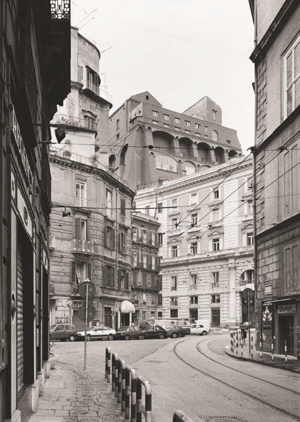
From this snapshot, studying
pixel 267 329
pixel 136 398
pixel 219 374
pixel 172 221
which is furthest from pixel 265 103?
pixel 172 221

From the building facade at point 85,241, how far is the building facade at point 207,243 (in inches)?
499

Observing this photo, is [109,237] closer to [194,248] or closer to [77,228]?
[77,228]

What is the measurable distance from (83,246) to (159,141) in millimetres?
44416

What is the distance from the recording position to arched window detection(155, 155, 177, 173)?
Result: 281 feet

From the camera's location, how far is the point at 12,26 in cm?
775

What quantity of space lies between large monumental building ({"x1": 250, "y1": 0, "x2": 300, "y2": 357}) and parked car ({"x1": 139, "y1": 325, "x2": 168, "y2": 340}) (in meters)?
19.2

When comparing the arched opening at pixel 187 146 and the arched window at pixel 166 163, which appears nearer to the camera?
the arched window at pixel 166 163

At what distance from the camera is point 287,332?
82.0ft

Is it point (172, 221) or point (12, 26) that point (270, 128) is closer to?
point (12, 26)

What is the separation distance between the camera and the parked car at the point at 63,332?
41306mm

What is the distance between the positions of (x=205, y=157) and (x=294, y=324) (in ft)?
240

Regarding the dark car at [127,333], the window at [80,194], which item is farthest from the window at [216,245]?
the dark car at [127,333]

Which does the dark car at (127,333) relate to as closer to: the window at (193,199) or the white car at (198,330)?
the white car at (198,330)

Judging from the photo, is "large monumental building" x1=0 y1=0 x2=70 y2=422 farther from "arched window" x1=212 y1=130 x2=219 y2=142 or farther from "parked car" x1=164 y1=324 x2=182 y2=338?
"arched window" x1=212 y1=130 x2=219 y2=142
